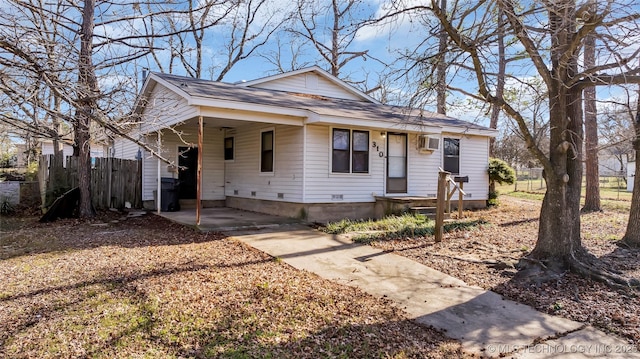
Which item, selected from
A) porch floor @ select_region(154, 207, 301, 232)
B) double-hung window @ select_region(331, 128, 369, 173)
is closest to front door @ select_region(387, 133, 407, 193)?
double-hung window @ select_region(331, 128, 369, 173)

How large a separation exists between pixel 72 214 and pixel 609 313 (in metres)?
11.2

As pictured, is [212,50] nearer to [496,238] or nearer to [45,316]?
[496,238]

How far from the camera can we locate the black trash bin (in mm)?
11305

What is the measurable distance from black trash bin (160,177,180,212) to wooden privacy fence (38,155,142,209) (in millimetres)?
1318

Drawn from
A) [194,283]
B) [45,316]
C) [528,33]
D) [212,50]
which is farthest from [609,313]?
[212,50]

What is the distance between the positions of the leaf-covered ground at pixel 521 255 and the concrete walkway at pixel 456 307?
10.2 inches

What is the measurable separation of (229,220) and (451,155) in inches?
290

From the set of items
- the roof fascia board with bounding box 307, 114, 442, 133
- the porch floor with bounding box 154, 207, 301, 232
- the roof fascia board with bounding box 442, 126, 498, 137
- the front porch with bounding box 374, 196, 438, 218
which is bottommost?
the porch floor with bounding box 154, 207, 301, 232

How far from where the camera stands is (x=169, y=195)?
37.3 ft

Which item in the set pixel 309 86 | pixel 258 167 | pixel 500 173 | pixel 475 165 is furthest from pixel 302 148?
pixel 500 173

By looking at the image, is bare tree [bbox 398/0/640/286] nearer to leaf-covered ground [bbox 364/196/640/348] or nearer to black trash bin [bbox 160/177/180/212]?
leaf-covered ground [bbox 364/196/640/348]

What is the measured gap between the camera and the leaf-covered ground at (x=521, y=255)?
4.17 meters

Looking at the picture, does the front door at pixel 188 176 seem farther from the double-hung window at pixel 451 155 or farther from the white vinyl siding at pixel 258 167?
the double-hung window at pixel 451 155

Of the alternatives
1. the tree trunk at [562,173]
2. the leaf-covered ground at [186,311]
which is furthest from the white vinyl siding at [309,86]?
the tree trunk at [562,173]
